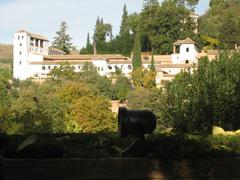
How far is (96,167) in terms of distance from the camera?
20.3 feet

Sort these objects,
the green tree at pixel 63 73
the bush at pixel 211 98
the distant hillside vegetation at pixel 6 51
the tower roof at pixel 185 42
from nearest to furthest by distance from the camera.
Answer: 1. the bush at pixel 211 98
2. the green tree at pixel 63 73
3. the tower roof at pixel 185 42
4. the distant hillside vegetation at pixel 6 51

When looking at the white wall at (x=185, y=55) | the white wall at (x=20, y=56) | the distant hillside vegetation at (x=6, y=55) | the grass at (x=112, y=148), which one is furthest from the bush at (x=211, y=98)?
the distant hillside vegetation at (x=6, y=55)

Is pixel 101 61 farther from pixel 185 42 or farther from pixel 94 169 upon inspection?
pixel 94 169

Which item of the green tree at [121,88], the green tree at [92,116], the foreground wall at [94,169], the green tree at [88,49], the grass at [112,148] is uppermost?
the green tree at [88,49]

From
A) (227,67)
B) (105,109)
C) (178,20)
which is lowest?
(105,109)

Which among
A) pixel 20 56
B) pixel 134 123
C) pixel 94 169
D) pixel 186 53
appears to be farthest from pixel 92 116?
pixel 20 56

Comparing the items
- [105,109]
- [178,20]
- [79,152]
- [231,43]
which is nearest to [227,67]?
[79,152]

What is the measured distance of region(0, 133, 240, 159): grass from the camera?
20.9 feet

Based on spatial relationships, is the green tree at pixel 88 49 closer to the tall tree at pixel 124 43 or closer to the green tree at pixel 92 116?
the tall tree at pixel 124 43

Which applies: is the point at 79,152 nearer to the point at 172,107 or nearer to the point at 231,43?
the point at 172,107

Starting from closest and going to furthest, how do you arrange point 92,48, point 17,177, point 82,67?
point 17,177 → point 82,67 → point 92,48

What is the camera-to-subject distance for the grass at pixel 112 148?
6.38m

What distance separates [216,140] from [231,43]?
238 feet

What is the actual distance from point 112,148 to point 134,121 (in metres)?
0.74
